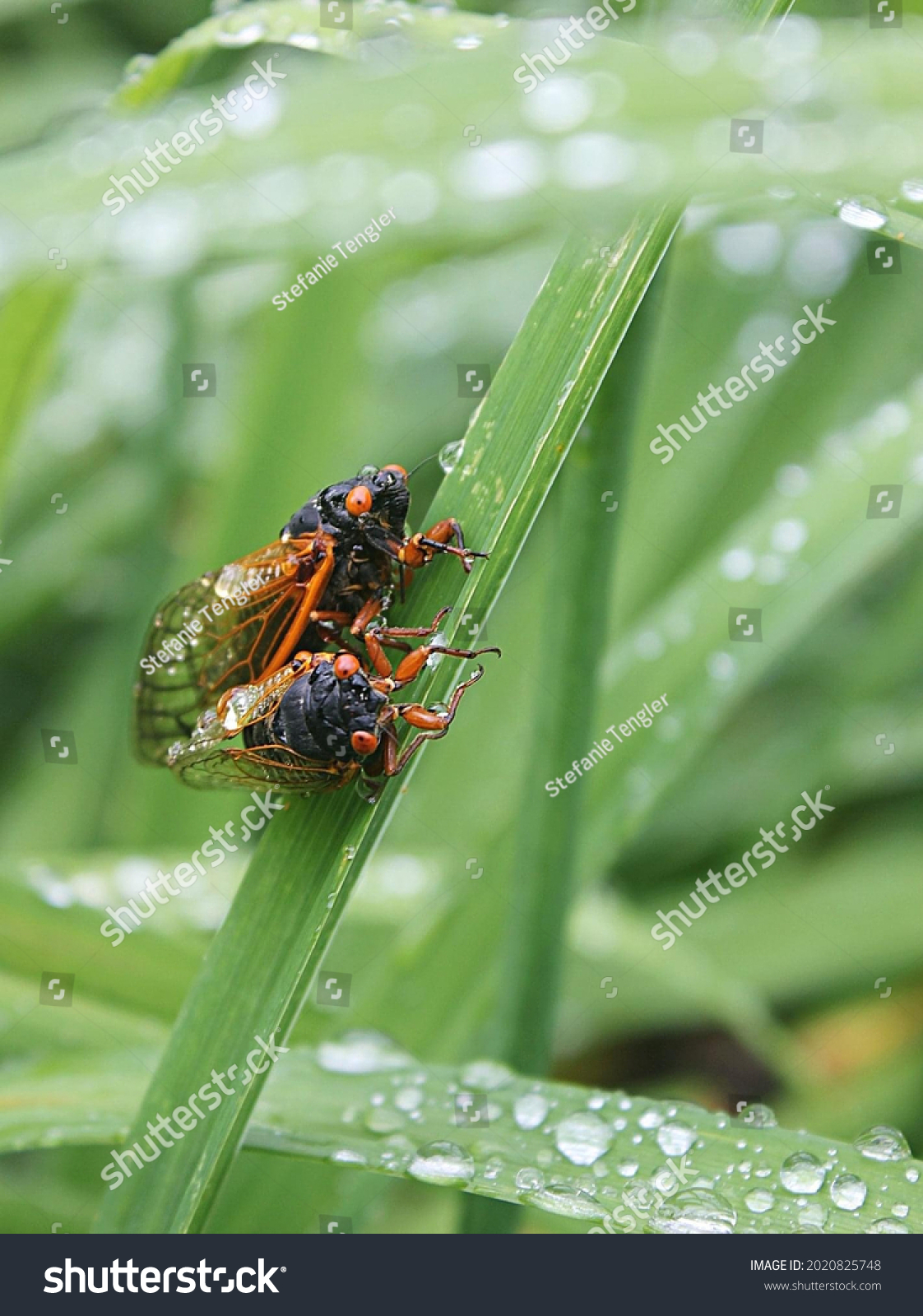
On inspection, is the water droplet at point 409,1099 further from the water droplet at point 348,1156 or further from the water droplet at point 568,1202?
the water droplet at point 568,1202

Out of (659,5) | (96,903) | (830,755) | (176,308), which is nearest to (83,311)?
(176,308)

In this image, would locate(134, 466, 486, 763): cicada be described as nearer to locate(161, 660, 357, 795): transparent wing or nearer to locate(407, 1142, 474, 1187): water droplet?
locate(161, 660, 357, 795): transparent wing

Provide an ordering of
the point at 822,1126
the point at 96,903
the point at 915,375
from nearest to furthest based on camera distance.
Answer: the point at 96,903 → the point at 822,1126 → the point at 915,375

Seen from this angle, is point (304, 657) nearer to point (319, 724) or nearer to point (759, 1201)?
point (319, 724)

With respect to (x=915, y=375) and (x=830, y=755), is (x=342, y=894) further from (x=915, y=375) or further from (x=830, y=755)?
(x=915, y=375)

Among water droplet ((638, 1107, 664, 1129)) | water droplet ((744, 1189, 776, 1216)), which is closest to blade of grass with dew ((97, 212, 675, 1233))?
water droplet ((638, 1107, 664, 1129))

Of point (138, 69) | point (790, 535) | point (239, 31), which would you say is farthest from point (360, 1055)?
point (138, 69)

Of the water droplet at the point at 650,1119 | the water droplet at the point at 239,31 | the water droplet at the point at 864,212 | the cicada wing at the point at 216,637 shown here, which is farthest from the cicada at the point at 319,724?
the water droplet at the point at 239,31
